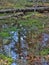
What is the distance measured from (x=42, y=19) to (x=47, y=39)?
16.5 feet

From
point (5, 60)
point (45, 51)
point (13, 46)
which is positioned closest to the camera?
point (5, 60)

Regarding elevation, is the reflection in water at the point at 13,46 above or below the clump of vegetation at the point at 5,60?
below

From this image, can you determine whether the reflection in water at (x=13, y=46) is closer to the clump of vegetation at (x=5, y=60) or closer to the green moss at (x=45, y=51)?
the clump of vegetation at (x=5, y=60)

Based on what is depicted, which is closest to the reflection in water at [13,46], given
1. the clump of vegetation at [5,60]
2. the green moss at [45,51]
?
the clump of vegetation at [5,60]

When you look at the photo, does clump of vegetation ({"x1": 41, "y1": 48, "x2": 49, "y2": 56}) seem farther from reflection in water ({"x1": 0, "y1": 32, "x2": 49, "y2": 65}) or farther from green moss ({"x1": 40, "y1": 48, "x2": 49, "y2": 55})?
reflection in water ({"x1": 0, "y1": 32, "x2": 49, "y2": 65})

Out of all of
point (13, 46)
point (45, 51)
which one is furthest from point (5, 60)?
point (45, 51)

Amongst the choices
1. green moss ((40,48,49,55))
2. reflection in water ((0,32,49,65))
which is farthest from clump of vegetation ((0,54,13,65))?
green moss ((40,48,49,55))

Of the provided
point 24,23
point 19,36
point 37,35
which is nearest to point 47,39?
point 37,35

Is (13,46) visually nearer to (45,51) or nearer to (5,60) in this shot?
(45,51)

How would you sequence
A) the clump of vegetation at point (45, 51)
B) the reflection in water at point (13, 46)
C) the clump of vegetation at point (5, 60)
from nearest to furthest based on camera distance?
the clump of vegetation at point (5, 60)
the reflection in water at point (13, 46)
the clump of vegetation at point (45, 51)

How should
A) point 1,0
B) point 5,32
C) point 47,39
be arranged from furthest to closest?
1. point 1,0
2. point 5,32
3. point 47,39

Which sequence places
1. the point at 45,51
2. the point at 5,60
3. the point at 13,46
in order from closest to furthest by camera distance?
the point at 5,60, the point at 45,51, the point at 13,46

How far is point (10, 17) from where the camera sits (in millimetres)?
15602

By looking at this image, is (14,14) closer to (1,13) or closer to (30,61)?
(1,13)
